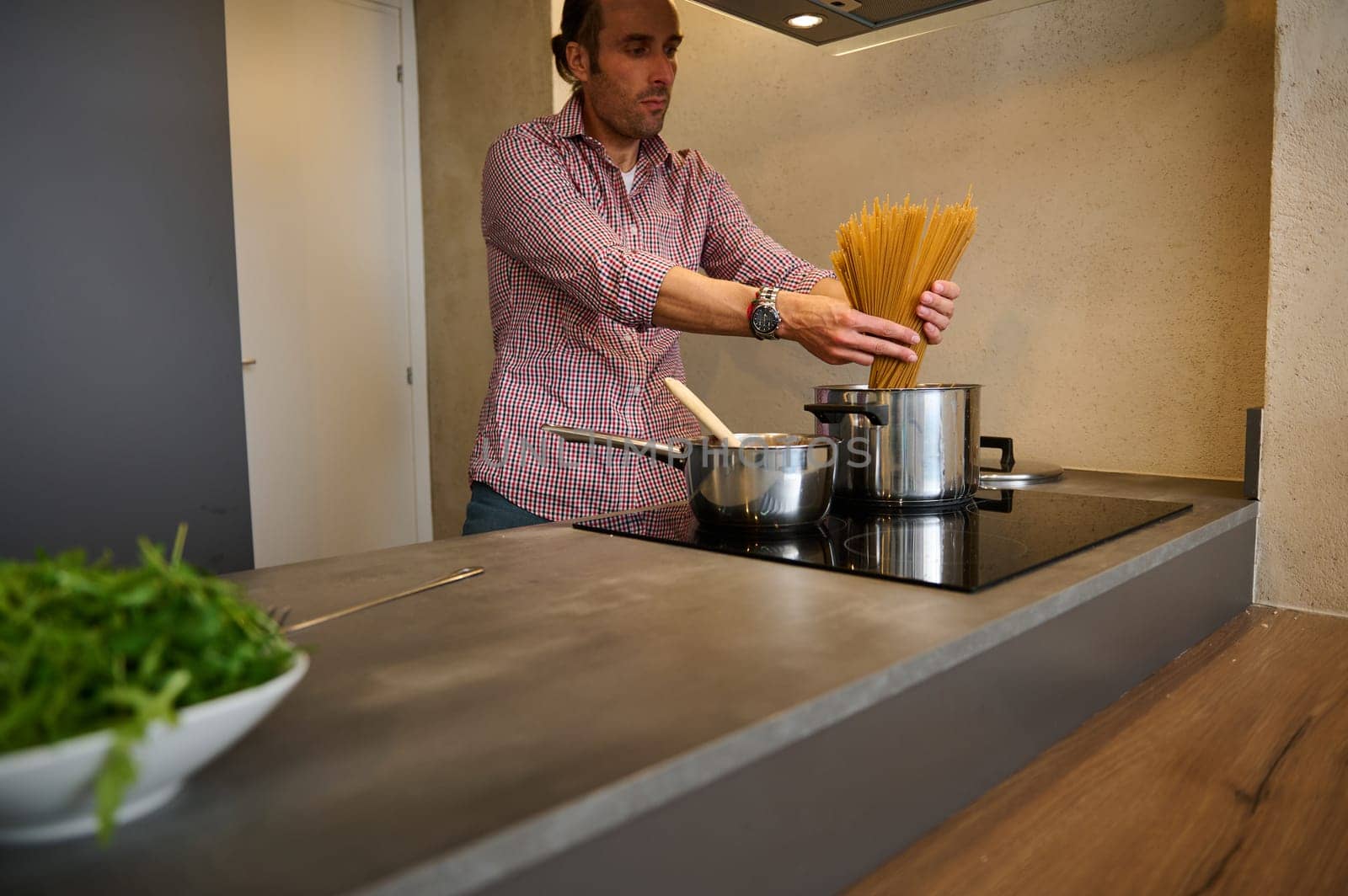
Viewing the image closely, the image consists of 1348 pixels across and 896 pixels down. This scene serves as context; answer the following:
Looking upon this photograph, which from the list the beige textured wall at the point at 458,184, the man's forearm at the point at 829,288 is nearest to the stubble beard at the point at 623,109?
the man's forearm at the point at 829,288

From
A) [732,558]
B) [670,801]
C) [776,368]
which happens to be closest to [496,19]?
[776,368]

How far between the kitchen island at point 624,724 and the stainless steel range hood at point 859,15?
3.43 ft

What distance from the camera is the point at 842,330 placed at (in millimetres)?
1269

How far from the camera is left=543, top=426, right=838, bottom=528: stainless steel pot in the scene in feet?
3.55

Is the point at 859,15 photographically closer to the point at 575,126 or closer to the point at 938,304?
the point at 575,126

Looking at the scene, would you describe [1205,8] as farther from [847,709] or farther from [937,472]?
[847,709]

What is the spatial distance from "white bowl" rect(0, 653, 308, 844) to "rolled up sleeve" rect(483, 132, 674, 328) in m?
0.99

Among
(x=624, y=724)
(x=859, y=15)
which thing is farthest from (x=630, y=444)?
(x=859, y=15)

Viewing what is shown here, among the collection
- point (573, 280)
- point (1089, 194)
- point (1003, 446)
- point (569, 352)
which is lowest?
point (1003, 446)

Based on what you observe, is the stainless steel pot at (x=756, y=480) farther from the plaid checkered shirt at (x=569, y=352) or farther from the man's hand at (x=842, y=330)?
the plaid checkered shirt at (x=569, y=352)

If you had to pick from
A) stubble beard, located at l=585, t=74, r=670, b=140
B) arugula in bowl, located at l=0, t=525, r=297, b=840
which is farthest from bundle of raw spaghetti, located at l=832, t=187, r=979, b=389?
arugula in bowl, located at l=0, t=525, r=297, b=840

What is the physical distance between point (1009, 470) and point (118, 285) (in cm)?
202

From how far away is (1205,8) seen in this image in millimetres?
1641

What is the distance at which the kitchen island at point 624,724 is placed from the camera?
0.43 metres
